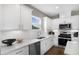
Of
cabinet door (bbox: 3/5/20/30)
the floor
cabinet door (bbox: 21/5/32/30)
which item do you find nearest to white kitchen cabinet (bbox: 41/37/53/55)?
the floor

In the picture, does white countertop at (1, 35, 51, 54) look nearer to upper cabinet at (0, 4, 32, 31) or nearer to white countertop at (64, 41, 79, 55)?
upper cabinet at (0, 4, 32, 31)

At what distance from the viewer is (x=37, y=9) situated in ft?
3.95

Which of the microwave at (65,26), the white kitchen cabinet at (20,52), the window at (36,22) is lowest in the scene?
the white kitchen cabinet at (20,52)

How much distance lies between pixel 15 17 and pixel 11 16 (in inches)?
2.6

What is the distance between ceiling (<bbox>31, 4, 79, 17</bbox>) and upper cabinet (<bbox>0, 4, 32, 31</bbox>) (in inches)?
7.3

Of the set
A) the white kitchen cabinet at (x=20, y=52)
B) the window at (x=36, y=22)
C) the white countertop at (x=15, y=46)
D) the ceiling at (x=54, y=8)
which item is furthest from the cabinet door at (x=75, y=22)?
the white kitchen cabinet at (x=20, y=52)

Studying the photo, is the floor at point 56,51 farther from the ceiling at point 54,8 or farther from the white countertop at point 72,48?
the ceiling at point 54,8

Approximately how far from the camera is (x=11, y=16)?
1.26 m

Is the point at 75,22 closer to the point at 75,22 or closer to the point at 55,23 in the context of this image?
the point at 75,22

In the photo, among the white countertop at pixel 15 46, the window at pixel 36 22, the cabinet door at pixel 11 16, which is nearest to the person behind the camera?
the white countertop at pixel 15 46

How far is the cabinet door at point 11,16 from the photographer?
118 centimetres

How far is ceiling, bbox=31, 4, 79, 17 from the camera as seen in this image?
112 cm

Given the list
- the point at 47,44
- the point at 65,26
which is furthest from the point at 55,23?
the point at 47,44
